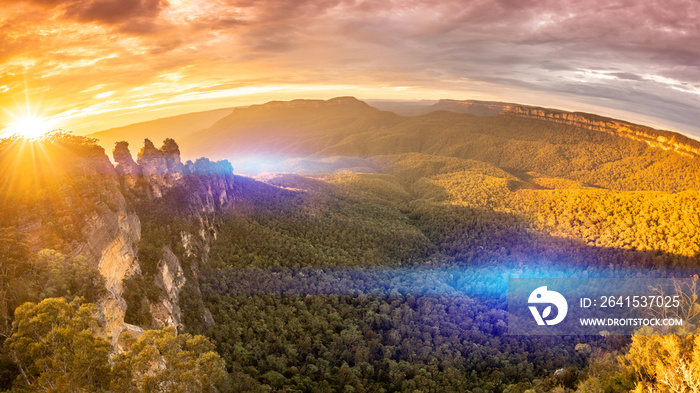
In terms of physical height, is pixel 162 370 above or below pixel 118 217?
below

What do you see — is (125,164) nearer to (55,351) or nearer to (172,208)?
(172,208)

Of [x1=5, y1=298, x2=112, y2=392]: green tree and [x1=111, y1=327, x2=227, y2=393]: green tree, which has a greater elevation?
[x1=5, y1=298, x2=112, y2=392]: green tree

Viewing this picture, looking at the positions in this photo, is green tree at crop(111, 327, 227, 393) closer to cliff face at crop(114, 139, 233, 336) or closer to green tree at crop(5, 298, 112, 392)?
green tree at crop(5, 298, 112, 392)

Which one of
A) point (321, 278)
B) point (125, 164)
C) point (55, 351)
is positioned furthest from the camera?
point (321, 278)

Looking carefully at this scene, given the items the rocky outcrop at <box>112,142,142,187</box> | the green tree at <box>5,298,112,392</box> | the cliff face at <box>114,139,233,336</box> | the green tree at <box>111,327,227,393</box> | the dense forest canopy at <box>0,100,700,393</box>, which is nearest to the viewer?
the green tree at <box>5,298,112,392</box>

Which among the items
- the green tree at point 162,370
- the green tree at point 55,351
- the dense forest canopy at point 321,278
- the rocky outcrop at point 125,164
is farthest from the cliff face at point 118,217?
the green tree at point 55,351

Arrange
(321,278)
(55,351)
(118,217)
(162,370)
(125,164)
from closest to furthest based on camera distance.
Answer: (55,351), (162,370), (118,217), (125,164), (321,278)

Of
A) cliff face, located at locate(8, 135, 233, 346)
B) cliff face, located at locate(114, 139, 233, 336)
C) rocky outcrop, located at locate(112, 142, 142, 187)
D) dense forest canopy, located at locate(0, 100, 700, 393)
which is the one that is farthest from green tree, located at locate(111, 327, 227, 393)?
rocky outcrop, located at locate(112, 142, 142, 187)

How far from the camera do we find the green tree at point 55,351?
548 inches

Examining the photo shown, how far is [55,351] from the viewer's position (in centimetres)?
1427

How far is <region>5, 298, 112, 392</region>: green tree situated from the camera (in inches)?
548

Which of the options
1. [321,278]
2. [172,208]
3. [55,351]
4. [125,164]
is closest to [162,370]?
[55,351]

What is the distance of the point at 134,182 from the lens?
54.2 meters

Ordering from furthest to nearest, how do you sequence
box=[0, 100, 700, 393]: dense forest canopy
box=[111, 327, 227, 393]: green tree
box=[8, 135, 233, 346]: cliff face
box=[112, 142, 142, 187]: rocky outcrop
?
box=[112, 142, 142, 187]: rocky outcrop
box=[8, 135, 233, 346]: cliff face
box=[0, 100, 700, 393]: dense forest canopy
box=[111, 327, 227, 393]: green tree
